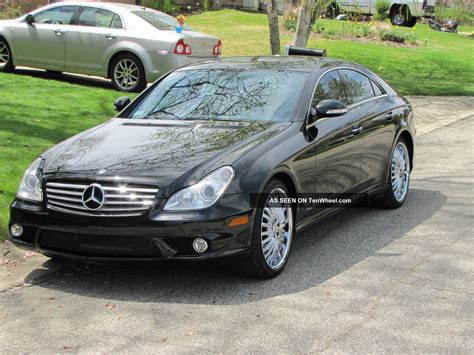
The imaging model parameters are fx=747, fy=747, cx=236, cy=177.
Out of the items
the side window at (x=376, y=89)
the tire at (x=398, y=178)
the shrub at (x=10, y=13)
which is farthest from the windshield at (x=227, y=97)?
the shrub at (x=10, y=13)

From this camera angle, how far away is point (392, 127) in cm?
752

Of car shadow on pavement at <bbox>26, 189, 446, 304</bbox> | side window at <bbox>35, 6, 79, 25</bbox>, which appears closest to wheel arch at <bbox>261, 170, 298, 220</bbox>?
car shadow on pavement at <bbox>26, 189, 446, 304</bbox>

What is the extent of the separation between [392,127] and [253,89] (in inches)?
71.6

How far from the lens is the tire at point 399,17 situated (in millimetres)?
34219

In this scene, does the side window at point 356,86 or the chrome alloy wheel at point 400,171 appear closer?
the side window at point 356,86

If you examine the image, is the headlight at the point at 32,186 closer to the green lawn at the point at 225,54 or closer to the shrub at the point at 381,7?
the green lawn at the point at 225,54

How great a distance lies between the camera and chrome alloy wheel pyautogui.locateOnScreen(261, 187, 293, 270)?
17.7ft

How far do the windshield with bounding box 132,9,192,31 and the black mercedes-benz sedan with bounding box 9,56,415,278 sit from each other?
6.47 m

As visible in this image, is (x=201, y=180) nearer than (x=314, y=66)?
Yes

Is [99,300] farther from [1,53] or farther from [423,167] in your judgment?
[1,53]

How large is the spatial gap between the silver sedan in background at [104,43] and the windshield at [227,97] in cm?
601

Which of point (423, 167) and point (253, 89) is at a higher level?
point (253, 89)

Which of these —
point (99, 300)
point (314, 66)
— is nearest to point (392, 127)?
point (314, 66)

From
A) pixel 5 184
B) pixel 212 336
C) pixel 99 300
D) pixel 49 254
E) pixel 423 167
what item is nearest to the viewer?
pixel 212 336
